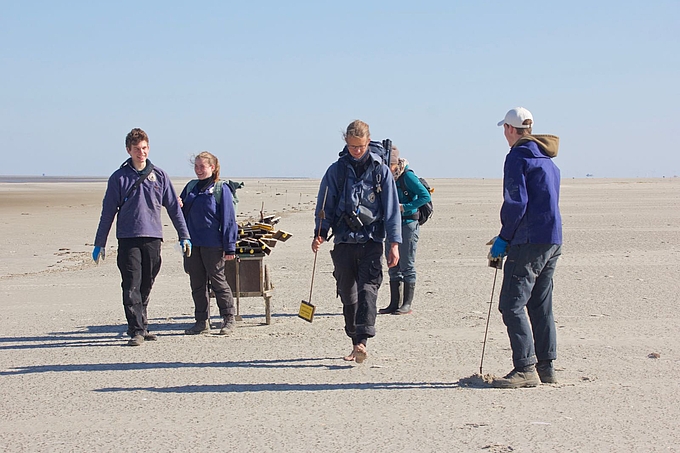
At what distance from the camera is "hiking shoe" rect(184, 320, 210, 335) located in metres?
9.57

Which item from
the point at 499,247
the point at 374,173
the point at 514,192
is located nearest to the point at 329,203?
the point at 374,173

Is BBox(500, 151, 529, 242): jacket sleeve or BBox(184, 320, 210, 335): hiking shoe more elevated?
BBox(500, 151, 529, 242): jacket sleeve

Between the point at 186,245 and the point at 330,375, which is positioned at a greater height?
the point at 186,245

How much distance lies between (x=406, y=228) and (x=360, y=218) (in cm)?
322

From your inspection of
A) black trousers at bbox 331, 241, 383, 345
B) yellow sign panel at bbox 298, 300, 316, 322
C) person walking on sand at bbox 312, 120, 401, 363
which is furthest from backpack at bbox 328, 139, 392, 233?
yellow sign panel at bbox 298, 300, 316, 322

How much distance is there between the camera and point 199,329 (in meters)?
9.60

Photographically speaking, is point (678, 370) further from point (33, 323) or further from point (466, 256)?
point (466, 256)

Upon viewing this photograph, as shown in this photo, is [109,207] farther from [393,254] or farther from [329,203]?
[393,254]

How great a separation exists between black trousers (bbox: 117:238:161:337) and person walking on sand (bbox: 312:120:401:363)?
2.07 metres

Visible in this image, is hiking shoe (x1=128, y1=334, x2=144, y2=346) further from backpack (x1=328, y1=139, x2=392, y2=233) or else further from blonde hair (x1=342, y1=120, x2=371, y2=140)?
blonde hair (x1=342, y1=120, x2=371, y2=140)

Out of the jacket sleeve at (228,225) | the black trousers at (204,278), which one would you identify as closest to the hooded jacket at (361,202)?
the jacket sleeve at (228,225)

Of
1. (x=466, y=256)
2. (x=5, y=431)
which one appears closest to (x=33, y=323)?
(x=5, y=431)

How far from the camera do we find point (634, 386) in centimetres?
695

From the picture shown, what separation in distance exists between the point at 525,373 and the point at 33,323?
610 centimetres
